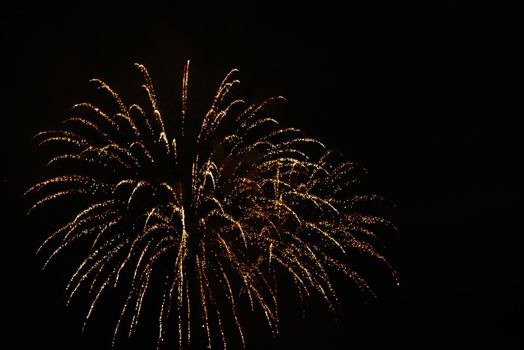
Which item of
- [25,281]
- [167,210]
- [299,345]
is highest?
[25,281]

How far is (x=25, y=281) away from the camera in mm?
10266

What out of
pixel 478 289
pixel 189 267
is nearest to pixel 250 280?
pixel 189 267

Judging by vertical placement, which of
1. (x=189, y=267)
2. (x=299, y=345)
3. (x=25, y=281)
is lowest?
(x=299, y=345)

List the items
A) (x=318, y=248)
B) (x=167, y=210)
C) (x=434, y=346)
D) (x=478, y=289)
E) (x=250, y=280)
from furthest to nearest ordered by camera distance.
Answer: (x=478, y=289)
(x=434, y=346)
(x=318, y=248)
(x=250, y=280)
(x=167, y=210)

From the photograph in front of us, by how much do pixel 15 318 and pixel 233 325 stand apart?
4241mm

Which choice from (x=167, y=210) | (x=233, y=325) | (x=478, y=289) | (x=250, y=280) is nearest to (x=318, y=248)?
(x=250, y=280)

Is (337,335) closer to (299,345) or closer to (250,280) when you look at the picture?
(299,345)

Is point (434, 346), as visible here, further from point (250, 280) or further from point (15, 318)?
point (15, 318)

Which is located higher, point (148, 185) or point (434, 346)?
point (148, 185)

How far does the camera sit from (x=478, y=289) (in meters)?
15.0

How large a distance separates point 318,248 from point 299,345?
1.93 m

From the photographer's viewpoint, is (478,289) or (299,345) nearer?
(299,345)

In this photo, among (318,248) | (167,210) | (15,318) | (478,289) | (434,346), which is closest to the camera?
(167,210)

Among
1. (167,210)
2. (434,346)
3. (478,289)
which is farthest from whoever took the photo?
(478,289)
